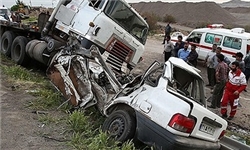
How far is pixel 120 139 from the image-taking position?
4.69m

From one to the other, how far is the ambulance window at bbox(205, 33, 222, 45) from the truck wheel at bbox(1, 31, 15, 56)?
25.8 feet

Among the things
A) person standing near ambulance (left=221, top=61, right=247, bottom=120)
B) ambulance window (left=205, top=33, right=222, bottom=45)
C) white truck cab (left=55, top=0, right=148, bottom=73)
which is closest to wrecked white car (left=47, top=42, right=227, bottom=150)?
white truck cab (left=55, top=0, right=148, bottom=73)

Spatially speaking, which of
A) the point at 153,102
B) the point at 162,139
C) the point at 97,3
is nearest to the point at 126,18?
the point at 97,3

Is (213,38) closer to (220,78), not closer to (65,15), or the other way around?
(220,78)

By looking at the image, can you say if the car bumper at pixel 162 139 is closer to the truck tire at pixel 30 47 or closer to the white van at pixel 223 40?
the truck tire at pixel 30 47

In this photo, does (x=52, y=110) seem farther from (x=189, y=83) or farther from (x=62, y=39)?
(x=62, y=39)

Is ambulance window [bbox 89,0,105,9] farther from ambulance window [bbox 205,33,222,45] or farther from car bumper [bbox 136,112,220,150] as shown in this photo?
ambulance window [bbox 205,33,222,45]

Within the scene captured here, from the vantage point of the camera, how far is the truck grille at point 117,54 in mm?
8375

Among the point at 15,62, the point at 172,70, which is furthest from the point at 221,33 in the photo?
the point at 172,70

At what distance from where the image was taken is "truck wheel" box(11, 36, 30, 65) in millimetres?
9266

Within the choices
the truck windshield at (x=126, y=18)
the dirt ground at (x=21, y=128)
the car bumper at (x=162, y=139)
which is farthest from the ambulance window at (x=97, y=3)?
the car bumper at (x=162, y=139)

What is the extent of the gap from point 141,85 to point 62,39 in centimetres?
470

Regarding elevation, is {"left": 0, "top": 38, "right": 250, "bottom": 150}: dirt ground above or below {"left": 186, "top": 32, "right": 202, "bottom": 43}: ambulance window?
below

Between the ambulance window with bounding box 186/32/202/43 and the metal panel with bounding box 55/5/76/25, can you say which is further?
the ambulance window with bounding box 186/32/202/43
